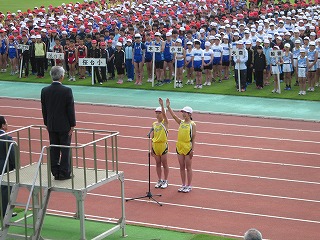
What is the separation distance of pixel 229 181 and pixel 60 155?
5.64 m

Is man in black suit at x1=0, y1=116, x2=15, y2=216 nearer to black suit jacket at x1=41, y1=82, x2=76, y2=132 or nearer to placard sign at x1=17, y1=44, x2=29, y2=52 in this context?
black suit jacket at x1=41, y1=82, x2=76, y2=132

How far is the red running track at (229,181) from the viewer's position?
15.8 m

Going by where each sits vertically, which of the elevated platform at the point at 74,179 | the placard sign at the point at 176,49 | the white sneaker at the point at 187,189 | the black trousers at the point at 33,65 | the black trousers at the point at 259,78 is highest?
the placard sign at the point at 176,49

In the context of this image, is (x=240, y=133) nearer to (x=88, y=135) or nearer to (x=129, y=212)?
(x=88, y=135)

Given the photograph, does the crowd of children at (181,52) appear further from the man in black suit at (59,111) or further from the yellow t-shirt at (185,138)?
the man in black suit at (59,111)

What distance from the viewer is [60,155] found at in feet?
46.3

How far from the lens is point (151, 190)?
704 inches

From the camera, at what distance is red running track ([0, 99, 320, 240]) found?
15.8m

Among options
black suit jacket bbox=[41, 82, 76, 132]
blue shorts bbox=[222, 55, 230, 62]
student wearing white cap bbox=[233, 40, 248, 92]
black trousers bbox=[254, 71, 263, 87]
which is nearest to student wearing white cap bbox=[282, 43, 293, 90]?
black trousers bbox=[254, 71, 263, 87]

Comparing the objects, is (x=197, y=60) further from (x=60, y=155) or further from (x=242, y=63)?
(x=60, y=155)

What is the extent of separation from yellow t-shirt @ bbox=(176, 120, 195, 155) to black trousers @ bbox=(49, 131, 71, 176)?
3838 mm

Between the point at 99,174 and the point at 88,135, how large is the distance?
8999 millimetres

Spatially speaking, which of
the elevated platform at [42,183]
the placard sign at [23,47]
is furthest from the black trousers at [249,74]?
the elevated platform at [42,183]

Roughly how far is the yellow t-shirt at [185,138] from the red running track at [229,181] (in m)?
1.06
